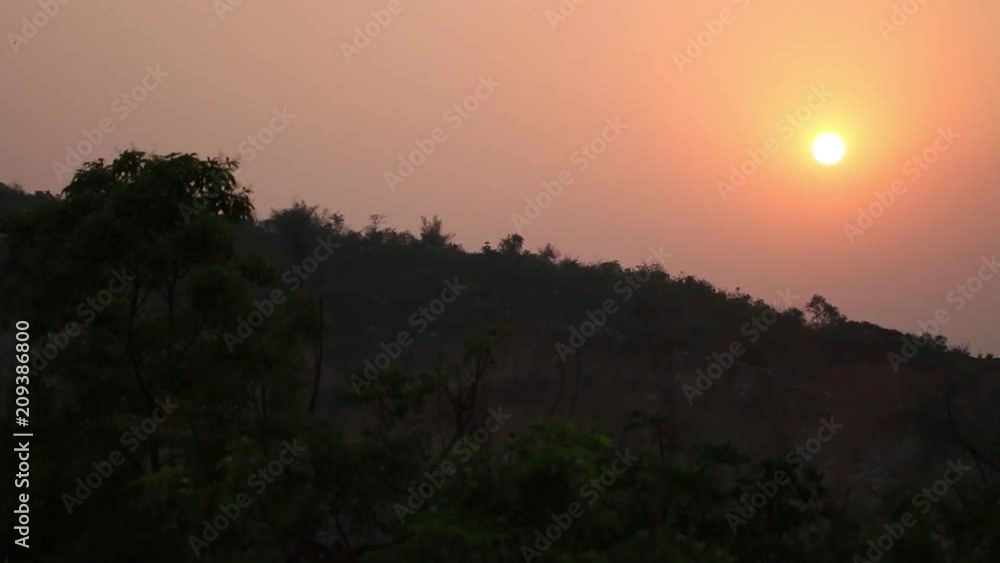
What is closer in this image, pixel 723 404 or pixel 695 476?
pixel 695 476

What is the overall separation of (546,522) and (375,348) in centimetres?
2311

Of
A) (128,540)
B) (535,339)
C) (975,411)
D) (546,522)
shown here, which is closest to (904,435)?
(975,411)

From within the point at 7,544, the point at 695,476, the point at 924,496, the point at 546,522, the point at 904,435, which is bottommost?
the point at 7,544

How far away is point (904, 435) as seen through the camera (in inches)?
940

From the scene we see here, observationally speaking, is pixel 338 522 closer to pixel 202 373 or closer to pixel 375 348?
pixel 202 373

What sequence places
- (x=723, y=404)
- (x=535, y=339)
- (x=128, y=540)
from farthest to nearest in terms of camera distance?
1. (x=535, y=339)
2. (x=723, y=404)
3. (x=128, y=540)

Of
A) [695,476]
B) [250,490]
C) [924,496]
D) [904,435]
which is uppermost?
[904,435]

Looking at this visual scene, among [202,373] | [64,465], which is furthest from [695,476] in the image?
[64,465]

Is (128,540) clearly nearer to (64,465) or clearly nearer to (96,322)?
(64,465)

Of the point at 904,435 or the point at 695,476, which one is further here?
the point at 904,435

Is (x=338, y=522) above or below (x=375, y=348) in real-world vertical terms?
below

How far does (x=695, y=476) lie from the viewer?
33.4 ft

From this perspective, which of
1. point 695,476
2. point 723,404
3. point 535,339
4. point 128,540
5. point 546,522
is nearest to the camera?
point 546,522

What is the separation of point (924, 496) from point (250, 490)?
677 centimetres
